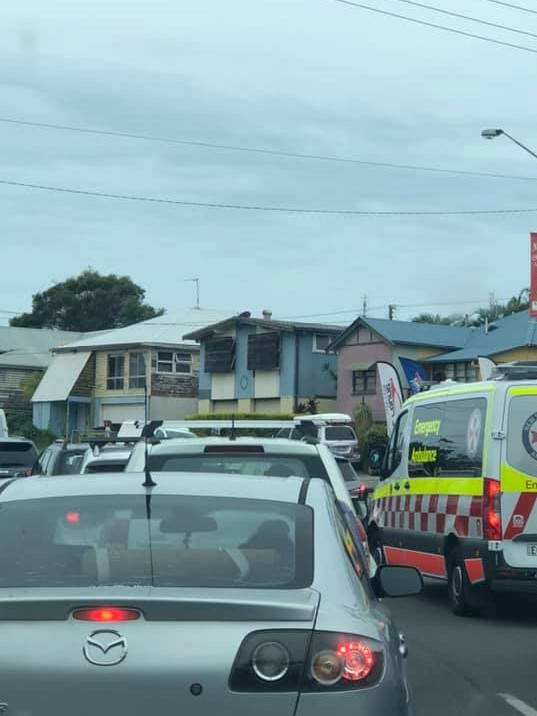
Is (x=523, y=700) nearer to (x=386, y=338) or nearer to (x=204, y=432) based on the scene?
(x=204, y=432)

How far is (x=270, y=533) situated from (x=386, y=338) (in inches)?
2174

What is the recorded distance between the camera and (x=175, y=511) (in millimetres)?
4984

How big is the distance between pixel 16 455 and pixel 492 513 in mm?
13830

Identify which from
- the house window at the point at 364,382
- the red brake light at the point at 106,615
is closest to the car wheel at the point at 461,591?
the red brake light at the point at 106,615

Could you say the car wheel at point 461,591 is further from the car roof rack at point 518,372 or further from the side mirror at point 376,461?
the side mirror at point 376,461

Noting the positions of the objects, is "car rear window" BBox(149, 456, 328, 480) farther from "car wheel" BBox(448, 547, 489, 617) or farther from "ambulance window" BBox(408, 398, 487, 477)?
"car wheel" BBox(448, 547, 489, 617)

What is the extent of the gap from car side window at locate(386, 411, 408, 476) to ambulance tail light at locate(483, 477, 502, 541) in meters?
2.89

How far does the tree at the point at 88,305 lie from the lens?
350 feet

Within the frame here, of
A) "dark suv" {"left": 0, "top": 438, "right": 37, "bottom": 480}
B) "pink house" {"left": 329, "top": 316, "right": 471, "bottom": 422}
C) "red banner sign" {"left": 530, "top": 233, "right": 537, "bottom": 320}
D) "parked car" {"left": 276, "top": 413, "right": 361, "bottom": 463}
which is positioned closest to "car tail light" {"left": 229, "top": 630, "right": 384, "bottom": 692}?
"dark suv" {"left": 0, "top": 438, "right": 37, "bottom": 480}

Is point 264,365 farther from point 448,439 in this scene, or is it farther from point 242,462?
point 242,462

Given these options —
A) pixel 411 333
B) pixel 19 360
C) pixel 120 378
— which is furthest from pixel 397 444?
pixel 19 360

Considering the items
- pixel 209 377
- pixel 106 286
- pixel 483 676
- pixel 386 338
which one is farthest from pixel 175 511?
pixel 106 286

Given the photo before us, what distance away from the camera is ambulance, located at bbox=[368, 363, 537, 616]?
41.3 ft

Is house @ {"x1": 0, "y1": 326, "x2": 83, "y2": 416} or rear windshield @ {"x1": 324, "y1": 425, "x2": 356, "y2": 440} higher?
house @ {"x1": 0, "y1": 326, "x2": 83, "y2": 416}
